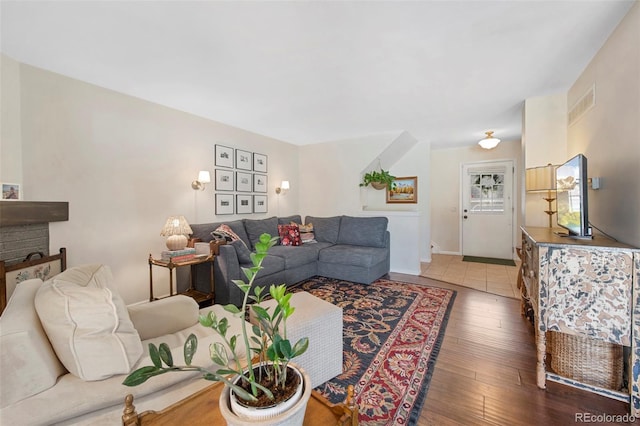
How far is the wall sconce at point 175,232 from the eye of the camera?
278 centimetres

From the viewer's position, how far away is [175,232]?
2.84m

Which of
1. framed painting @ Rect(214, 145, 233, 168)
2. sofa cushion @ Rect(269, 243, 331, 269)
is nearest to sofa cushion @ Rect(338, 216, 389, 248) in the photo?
sofa cushion @ Rect(269, 243, 331, 269)

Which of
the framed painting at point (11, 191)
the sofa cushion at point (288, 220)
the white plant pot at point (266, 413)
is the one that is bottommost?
the white plant pot at point (266, 413)

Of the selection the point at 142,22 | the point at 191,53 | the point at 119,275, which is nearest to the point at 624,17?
the point at 191,53

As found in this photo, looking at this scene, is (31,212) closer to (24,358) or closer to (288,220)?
(24,358)

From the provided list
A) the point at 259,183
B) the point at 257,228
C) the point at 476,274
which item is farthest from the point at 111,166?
the point at 476,274

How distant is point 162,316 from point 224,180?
2626 mm

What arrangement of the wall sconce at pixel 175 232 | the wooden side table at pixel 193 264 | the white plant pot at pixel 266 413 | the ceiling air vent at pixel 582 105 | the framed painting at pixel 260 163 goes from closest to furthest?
the white plant pot at pixel 266 413, the ceiling air vent at pixel 582 105, the wooden side table at pixel 193 264, the wall sconce at pixel 175 232, the framed painting at pixel 260 163

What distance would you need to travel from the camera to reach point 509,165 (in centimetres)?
505

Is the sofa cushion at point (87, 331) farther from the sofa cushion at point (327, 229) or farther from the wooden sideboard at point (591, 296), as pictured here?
the sofa cushion at point (327, 229)

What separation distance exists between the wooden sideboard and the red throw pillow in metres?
3.12

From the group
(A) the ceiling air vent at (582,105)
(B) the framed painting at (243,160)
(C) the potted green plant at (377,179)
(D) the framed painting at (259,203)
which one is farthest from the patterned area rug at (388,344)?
(A) the ceiling air vent at (582,105)

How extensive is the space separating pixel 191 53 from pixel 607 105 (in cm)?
317

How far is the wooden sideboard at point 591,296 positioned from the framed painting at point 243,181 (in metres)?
3.66
